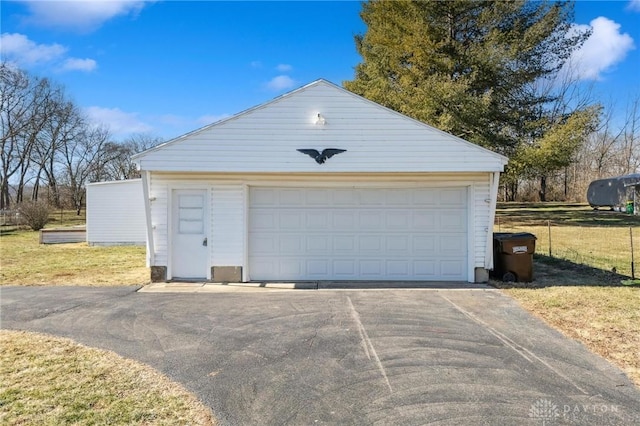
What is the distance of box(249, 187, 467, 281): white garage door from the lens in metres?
9.13

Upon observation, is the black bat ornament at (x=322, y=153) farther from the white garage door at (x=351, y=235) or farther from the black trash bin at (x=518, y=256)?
the black trash bin at (x=518, y=256)

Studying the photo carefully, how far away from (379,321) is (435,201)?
3914mm

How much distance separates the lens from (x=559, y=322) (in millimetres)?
6086

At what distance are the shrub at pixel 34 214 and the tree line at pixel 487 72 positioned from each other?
18.9m

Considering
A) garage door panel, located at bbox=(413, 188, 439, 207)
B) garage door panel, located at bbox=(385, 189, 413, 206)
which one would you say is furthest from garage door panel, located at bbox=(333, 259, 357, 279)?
garage door panel, located at bbox=(413, 188, 439, 207)

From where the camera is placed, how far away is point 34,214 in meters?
22.5

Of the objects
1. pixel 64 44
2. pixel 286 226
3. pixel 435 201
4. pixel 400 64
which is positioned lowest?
pixel 286 226

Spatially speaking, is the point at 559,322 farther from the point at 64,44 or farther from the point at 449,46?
the point at 64,44

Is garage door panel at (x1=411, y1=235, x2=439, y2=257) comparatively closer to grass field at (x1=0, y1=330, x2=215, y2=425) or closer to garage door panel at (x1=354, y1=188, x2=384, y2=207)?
garage door panel at (x1=354, y1=188, x2=384, y2=207)

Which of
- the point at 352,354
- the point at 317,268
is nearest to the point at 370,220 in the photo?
the point at 317,268

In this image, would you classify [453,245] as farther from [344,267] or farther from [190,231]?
[190,231]

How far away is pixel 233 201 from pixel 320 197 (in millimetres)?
1909

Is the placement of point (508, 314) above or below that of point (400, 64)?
below

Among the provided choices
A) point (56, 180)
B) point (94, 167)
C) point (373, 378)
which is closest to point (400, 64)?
point (373, 378)
